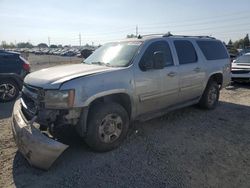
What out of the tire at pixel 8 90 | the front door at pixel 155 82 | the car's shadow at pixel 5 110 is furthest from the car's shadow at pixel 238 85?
the car's shadow at pixel 5 110

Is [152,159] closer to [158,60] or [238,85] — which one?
[158,60]

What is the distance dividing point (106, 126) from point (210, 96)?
3.67 meters

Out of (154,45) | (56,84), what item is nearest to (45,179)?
(56,84)

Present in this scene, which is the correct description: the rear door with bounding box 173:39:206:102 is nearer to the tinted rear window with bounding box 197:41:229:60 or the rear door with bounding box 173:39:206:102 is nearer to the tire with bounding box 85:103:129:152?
A: the tinted rear window with bounding box 197:41:229:60

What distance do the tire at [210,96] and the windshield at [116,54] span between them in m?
Answer: 2.68

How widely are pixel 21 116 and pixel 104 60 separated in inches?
73.2

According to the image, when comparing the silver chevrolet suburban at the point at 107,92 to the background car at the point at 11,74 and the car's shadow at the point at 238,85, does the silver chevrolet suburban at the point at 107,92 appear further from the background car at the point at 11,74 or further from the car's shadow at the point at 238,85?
the car's shadow at the point at 238,85

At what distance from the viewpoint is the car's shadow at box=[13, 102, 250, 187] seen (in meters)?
3.58

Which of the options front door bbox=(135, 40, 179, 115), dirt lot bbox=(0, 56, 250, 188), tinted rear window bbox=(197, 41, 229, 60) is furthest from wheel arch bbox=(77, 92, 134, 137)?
tinted rear window bbox=(197, 41, 229, 60)

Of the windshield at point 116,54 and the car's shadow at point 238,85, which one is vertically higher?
the windshield at point 116,54

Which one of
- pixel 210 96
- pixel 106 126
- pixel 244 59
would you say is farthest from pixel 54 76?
pixel 244 59

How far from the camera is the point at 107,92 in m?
4.17

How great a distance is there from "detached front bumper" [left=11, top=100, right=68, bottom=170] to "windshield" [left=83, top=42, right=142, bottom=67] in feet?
5.99

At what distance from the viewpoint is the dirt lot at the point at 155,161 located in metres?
3.56
